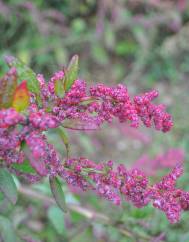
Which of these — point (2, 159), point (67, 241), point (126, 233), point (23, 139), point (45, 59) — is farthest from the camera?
point (45, 59)

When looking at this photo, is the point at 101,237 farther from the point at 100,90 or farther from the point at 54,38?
the point at 54,38

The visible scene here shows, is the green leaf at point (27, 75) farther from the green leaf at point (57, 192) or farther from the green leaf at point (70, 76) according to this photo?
the green leaf at point (57, 192)

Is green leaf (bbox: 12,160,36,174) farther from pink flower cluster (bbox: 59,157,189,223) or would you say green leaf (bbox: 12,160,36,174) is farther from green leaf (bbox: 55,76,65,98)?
green leaf (bbox: 55,76,65,98)

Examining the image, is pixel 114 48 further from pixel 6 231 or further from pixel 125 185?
pixel 125 185

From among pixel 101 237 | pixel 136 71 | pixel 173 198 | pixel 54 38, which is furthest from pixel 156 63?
pixel 173 198

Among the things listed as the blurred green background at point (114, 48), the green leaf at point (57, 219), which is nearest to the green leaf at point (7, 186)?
the green leaf at point (57, 219)

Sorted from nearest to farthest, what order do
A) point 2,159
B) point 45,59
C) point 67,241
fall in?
point 2,159
point 67,241
point 45,59

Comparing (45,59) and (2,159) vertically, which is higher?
(45,59)

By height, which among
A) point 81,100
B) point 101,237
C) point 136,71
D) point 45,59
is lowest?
point 81,100
